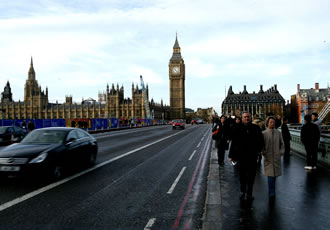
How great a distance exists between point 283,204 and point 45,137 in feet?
21.5

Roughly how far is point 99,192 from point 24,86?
15683 centimetres

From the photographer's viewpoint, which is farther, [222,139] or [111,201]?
[222,139]

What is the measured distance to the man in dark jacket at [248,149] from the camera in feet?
18.8

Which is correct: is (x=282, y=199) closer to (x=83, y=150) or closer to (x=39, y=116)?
(x=83, y=150)

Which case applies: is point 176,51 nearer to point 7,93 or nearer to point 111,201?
point 7,93

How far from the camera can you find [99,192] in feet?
22.0

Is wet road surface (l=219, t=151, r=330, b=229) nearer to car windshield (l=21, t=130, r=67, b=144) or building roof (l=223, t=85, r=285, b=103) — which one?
car windshield (l=21, t=130, r=67, b=144)

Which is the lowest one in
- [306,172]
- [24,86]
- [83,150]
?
[306,172]

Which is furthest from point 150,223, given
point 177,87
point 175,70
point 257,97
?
point 257,97

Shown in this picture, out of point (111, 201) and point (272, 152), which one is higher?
point (272, 152)

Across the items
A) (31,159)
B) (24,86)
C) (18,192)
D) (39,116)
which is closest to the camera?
(18,192)

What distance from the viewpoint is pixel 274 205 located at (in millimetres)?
5594

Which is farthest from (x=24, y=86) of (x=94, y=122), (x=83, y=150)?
(x=83, y=150)

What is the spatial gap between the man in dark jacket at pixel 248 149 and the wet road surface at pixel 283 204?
469 millimetres
